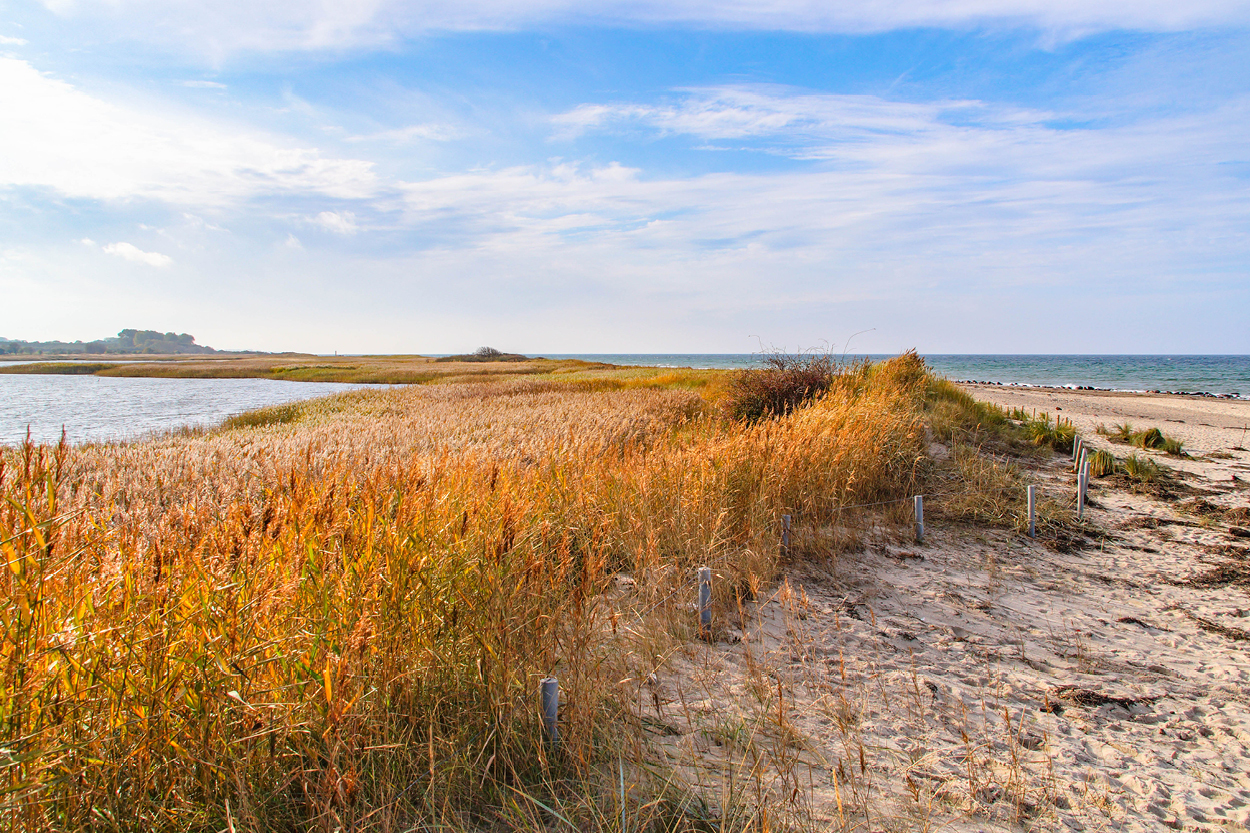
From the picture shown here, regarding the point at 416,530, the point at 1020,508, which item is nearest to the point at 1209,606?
the point at 1020,508

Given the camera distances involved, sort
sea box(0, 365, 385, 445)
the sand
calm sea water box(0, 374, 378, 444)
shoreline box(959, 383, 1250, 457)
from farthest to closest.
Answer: calm sea water box(0, 374, 378, 444) < sea box(0, 365, 385, 445) < shoreline box(959, 383, 1250, 457) < the sand

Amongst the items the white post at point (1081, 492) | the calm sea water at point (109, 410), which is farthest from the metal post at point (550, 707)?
the calm sea water at point (109, 410)

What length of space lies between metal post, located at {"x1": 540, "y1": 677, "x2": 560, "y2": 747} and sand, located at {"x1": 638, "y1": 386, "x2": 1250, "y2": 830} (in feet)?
2.06

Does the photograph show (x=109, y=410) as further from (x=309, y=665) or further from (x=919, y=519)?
(x=919, y=519)

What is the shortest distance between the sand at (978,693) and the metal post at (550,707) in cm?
63

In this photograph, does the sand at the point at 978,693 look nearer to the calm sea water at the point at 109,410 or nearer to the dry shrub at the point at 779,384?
the dry shrub at the point at 779,384

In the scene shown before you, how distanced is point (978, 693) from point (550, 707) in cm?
298

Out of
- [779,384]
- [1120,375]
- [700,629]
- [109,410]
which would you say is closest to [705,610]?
[700,629]

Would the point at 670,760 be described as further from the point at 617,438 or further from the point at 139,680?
the point at 617,438

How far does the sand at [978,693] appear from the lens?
8.88 ft

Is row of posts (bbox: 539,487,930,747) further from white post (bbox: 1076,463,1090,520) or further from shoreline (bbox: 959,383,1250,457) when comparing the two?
shoreline (bbox: 959,383,1250,457)

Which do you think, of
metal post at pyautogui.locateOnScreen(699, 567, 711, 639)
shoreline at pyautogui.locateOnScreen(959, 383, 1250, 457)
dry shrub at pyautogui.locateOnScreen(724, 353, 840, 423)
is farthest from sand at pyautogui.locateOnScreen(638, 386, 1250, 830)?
shoreline at pyautogui.locateOnScreen(959, 383, 1250, 457)

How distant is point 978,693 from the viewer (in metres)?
3.71

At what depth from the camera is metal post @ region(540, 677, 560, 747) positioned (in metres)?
2.45
